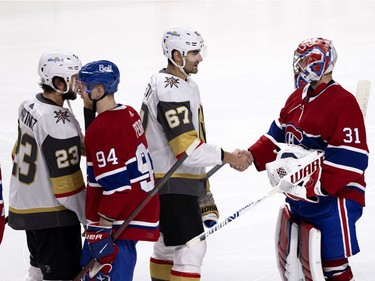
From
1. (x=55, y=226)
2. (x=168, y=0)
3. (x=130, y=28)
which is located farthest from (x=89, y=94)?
(x=168, y=0)

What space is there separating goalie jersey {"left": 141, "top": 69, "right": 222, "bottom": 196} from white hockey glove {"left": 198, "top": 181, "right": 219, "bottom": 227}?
0.09 metres

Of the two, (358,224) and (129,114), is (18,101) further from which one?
(129,114)

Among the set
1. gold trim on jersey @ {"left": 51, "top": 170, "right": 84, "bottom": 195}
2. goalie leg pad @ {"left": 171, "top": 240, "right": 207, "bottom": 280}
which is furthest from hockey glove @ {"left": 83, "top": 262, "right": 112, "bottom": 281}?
goalie leg pad @ {"left": 171, "top": 240, "right": 207, "bottom": 280}

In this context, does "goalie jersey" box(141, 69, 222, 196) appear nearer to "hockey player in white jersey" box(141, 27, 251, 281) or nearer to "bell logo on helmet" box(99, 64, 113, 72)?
"hockey player in white jersey" box(141, 27, 251, 281)

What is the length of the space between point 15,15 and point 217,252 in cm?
770

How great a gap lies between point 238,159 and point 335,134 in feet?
1.99

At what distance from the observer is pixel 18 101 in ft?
25.3

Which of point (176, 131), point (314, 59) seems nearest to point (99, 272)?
point (176, 131)

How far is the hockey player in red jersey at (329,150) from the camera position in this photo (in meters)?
3.65

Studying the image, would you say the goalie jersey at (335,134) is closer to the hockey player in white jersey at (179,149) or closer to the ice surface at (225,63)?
the hockey player in white jersey at (179,149)

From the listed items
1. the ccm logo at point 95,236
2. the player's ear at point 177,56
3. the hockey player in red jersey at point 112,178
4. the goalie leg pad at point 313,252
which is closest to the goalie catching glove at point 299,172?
the goalie leg pad at point 313,252

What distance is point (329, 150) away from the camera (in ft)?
12.1

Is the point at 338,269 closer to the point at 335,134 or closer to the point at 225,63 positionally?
the point at 335,134

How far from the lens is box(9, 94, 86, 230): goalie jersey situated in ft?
11.9
